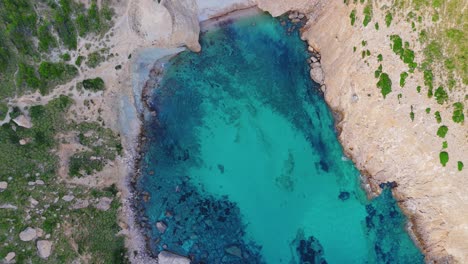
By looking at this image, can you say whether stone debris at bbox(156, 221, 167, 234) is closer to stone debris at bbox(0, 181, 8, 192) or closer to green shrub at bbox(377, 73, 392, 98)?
stone debris at bbox(0, 181, 8, 192)

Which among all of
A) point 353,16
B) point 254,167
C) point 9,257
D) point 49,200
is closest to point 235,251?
point 254,167

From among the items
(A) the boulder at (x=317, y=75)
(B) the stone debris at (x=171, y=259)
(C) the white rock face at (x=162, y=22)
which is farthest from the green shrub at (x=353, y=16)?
(B) the stone debris at (x=171, y=259)

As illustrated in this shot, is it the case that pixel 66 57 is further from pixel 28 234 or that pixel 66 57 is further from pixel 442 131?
pixel 442 131

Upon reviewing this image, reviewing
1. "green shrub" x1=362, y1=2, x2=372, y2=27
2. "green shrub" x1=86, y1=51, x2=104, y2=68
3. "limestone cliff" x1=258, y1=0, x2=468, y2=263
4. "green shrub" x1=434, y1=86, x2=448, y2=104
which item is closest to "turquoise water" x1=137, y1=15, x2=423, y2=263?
"limestone cliff" x1=258, y1=0, x2=468, y2=263

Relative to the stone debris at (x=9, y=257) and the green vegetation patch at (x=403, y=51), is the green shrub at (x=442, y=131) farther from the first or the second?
the stone debris at (x=9, y=257)

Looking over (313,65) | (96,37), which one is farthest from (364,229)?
(96,37)

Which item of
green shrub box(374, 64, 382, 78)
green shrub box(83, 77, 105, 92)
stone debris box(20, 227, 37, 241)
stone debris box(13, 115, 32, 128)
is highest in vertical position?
green shrub box(374, 64, 382, 78)
